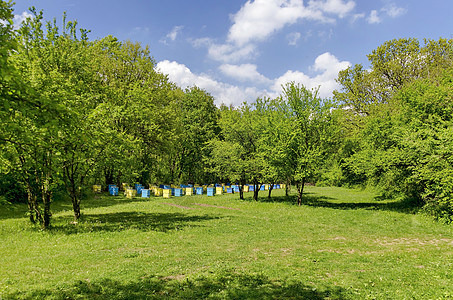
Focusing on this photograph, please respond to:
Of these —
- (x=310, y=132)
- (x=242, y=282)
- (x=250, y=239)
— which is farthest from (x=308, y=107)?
(x=242, y=282)

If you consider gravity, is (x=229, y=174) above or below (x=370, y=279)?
above

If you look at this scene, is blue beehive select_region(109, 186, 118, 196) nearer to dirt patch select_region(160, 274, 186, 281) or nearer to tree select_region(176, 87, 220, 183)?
tree select_region(176, 87, 220, 183)

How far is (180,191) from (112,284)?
31.2 metres

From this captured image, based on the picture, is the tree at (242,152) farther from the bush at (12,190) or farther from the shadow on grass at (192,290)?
the shadow on grass at (192,290)

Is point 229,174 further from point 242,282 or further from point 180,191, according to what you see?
point 242,282

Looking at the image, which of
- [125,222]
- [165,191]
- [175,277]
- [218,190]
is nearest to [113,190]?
[165,191]

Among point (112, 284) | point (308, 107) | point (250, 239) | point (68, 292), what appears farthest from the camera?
point (308, 107)

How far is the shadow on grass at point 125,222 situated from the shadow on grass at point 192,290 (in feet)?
28.4

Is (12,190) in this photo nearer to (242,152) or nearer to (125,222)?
(125,222)

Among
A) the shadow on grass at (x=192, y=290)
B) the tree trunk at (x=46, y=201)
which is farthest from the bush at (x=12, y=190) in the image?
the shadow on grass at (x=192, y=290)

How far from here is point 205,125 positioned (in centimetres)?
5431

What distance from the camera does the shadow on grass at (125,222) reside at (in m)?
16.7

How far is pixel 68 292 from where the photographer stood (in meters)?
7.54

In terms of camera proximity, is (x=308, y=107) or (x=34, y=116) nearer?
(x=34, y=116)
